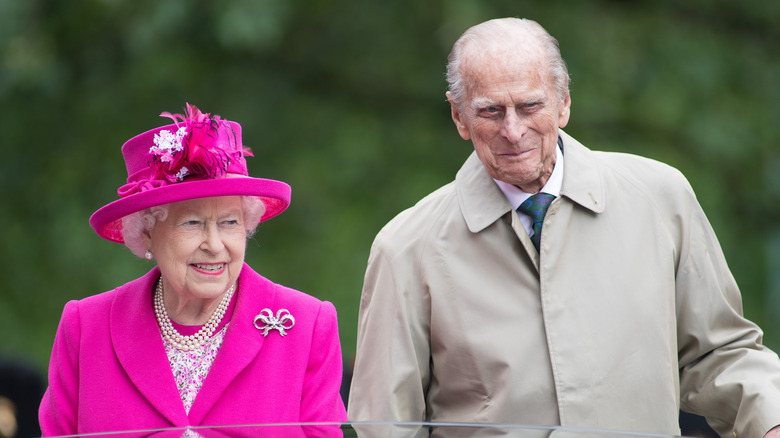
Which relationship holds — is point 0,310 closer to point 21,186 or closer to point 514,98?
point 21,186

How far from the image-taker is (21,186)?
7.79 meters

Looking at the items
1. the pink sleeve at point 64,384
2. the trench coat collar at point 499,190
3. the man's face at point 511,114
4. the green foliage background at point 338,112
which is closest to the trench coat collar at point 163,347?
the pink sleeve at point 64,384

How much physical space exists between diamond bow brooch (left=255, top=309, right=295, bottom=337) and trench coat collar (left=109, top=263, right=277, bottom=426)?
17mm

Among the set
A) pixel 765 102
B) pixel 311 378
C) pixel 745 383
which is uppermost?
pixel 765 102

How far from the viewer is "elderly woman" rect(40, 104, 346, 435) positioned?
3.04 meters

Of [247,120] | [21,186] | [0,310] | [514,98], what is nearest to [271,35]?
[247,120]

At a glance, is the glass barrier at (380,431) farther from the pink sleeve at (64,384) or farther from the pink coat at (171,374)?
the pink sleeve at (64,384)

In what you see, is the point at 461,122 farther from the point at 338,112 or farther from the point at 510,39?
the point at 338,112

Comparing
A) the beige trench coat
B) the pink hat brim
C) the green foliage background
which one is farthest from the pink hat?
the green foliage background

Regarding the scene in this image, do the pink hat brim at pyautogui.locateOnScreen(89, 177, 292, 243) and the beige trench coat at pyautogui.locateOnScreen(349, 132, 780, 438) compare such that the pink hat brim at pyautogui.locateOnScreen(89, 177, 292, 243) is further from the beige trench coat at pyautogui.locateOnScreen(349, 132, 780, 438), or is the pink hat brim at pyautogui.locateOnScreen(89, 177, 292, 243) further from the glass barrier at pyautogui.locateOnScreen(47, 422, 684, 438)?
the glass barrier at pyautogui.locateOnScreen(47, 422, 684, 438)

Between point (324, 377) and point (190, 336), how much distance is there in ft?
1.21

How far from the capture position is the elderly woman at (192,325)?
3.04m

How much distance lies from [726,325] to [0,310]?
575 cm

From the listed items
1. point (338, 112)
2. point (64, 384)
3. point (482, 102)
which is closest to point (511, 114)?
point (482, 102)
